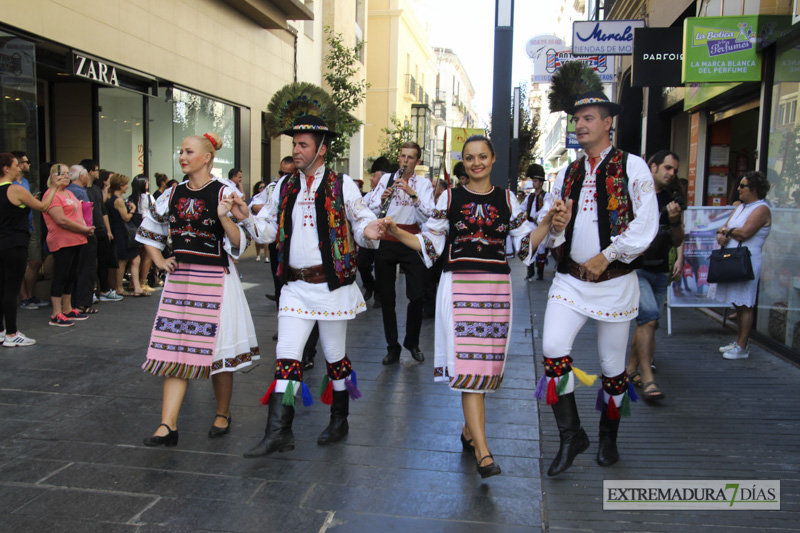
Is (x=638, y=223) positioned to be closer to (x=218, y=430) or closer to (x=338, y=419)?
(x=338, y=419)

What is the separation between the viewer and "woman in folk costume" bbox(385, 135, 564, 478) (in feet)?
13.0

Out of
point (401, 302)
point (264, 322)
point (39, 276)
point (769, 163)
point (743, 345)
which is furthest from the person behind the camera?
point (401, 302)

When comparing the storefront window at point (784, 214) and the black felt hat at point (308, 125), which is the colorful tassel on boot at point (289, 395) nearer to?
the black felt hat at point (308, 125)

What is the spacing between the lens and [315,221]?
4.29 metres

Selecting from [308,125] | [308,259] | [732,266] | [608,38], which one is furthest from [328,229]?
[608,38]

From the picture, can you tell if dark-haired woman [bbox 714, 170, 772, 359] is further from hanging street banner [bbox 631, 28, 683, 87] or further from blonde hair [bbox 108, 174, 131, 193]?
blonde hair [bbox 108, 174, 131, 193]

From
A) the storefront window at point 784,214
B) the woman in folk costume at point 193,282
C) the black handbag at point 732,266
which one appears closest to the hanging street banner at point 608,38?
the storefront window at point 784,214

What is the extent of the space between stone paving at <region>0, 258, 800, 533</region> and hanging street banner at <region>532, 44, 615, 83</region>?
9789 millimetres

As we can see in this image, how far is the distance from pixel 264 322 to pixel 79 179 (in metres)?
3.15

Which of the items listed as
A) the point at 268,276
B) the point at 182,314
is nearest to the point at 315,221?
the point at 182,314

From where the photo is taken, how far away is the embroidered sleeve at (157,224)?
4371 millimetres

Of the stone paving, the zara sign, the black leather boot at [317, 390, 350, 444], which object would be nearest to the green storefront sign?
the stone paving

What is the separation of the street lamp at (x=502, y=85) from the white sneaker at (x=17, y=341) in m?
4.88

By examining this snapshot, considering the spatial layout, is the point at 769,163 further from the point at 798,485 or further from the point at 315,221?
the point at 315,221
